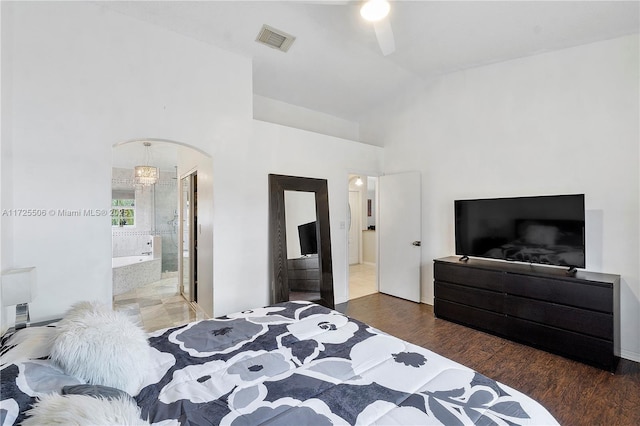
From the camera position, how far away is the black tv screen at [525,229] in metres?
2.80

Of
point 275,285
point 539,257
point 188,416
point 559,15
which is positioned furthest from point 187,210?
point 559,15

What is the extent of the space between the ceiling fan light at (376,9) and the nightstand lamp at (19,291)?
119 inches

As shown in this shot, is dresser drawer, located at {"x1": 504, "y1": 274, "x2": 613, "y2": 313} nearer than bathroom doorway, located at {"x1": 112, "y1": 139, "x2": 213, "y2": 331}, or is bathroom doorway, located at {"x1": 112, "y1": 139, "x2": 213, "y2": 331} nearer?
dresser drawer, located at {"x1": 504, "y1": 274, "x2": 613, "y2": 313}

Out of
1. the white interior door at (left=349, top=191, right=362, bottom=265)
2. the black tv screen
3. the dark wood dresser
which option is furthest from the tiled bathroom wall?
the black tv screen

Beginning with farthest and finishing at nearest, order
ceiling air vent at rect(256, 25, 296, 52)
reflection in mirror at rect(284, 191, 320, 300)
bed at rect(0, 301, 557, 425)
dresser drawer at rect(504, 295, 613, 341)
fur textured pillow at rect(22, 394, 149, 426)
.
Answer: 1. reflection in mirror at rect(284, 191, 320, 300)
2. ceiling air vent at rect(256, 25, 296, 52)
3. dresser drawer at rect(504, 295, 613, 341)
4. bed at rect(0, 301, 557, 425)
5. fur textured pillow at rect(22, 394, 149, 426)

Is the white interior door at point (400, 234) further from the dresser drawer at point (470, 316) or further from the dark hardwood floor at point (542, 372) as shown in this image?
the dark hardwood floor at point (542, 372)

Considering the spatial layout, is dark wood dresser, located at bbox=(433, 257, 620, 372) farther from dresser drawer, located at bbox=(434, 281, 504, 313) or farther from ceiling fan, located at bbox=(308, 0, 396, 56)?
ceiling fan, located at bbox=(308, 0, 396, 56)

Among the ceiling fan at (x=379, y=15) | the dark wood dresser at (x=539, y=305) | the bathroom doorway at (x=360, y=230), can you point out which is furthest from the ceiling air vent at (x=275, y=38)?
the bathroom doorway at (x=360, y=230)

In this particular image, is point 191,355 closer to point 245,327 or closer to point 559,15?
point 245,327

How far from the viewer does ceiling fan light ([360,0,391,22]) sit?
2.13 metres

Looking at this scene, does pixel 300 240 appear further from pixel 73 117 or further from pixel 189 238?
pixel 73 117

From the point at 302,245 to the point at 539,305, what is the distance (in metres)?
2.64

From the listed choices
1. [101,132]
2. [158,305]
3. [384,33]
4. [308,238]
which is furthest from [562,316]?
[158,305]

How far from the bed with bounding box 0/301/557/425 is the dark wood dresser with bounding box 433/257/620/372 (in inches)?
81.6
